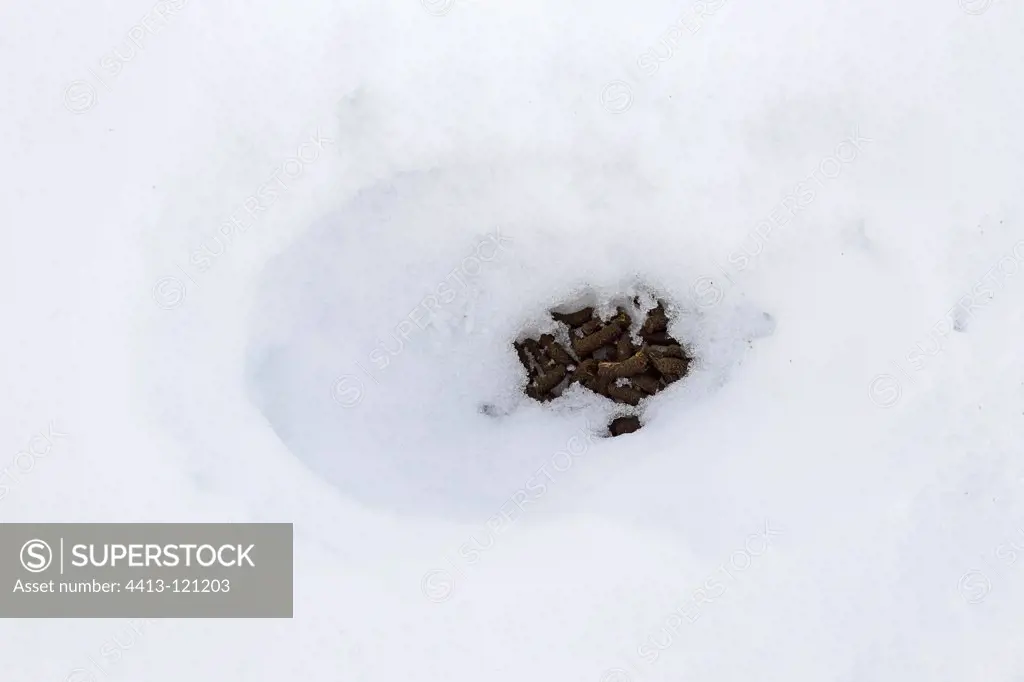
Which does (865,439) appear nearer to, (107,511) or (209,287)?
(209,287)

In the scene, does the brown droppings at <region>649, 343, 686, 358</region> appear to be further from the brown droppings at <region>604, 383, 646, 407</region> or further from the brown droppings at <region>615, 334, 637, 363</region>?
the brown droppings at <region>604, 383, 646, 407</region>

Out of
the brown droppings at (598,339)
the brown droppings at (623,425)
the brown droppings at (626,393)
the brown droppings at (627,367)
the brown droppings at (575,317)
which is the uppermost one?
the brown droppings at (575,317)

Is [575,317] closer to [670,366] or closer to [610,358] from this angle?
[610,358]

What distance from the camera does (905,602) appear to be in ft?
20.3

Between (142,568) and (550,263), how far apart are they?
165 inches

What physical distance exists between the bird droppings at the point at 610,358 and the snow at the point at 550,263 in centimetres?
34

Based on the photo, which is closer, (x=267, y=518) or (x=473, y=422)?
(x=267, y=518)

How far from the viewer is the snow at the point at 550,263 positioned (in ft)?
20.4

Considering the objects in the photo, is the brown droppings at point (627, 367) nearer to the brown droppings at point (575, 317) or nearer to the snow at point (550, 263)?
the brown droppings at point (575, 317)

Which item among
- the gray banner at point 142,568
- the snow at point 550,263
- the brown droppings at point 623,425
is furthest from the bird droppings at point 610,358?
the gray banner at point 142,568

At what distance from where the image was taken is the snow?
245 inches

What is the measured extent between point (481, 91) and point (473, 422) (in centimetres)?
283

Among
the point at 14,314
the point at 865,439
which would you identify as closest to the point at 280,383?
the point at 14,314

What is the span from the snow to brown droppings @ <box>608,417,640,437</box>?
6.5 inches
